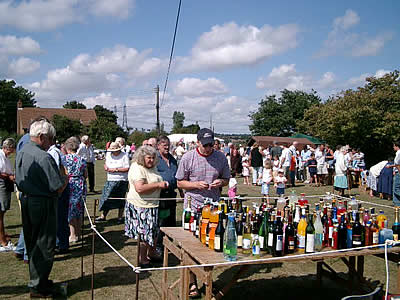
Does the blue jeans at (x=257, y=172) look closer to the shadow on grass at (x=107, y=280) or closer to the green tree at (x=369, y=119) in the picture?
the shadow on grass at (x=107, y=280)

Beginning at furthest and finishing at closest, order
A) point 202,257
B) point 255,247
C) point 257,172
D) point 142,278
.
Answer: point 257,172 → point 142,278 → point 255,247 → point 202,257

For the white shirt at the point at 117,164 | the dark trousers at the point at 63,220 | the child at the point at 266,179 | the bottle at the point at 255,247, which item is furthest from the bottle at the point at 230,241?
the child at the point at 266,179

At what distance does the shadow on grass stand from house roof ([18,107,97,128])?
53770 mm

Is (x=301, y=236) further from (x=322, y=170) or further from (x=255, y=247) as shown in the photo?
(x=322, y=170)

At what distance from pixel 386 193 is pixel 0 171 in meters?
11.2

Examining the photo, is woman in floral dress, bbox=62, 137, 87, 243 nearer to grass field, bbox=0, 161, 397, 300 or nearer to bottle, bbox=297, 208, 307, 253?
grass field, bbox=0, 161, 397, 300

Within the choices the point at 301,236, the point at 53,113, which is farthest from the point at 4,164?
the point at 53,113

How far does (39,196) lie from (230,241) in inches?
85.6

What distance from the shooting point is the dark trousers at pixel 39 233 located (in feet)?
12.3

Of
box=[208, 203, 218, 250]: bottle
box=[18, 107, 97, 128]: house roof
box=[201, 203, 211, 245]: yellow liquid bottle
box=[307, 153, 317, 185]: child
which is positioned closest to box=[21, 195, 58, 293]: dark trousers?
box=[201, 203, 211, 245]: yellow liquid bottle

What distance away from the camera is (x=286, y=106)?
5119 cm

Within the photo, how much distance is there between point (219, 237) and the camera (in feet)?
9.86

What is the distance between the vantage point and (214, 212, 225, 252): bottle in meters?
3.00

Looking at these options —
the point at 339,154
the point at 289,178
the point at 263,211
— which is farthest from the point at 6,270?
the point at 289,178
